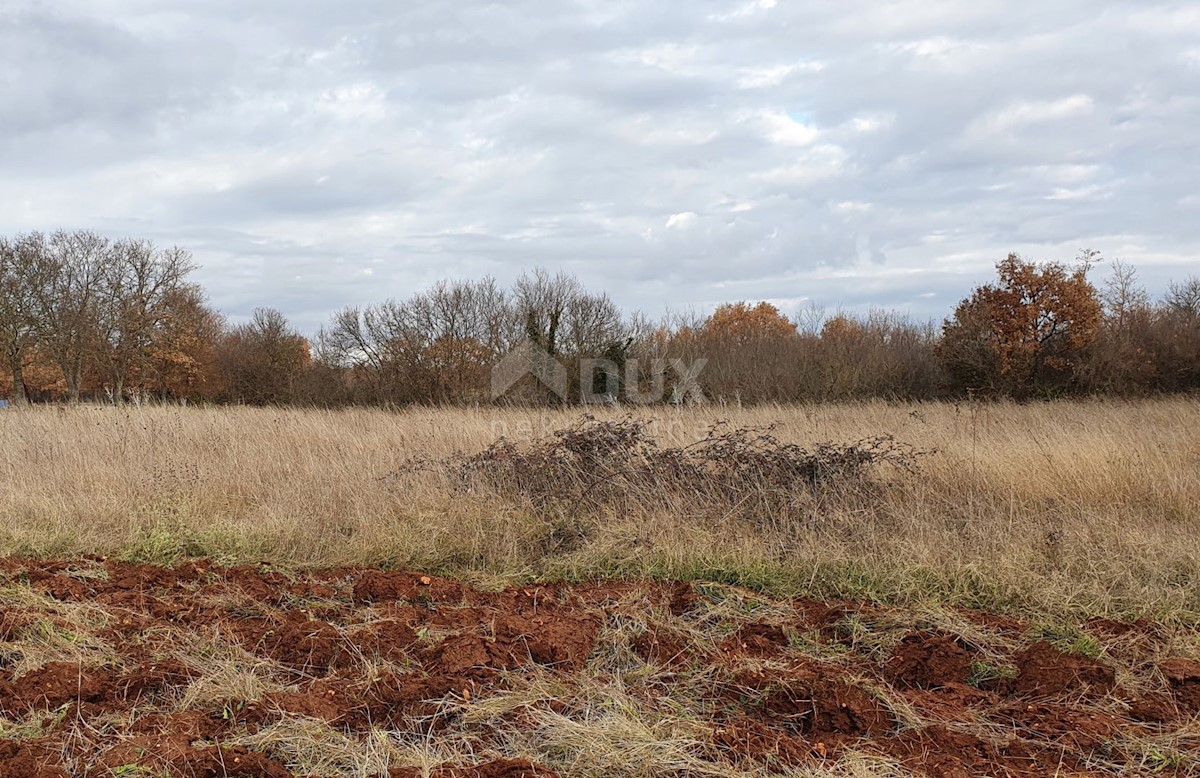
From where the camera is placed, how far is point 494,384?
82.0 feet

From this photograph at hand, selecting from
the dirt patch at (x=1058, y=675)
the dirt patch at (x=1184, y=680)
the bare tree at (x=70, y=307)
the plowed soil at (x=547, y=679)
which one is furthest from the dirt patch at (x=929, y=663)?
the bare tree at (x=70, y=307)

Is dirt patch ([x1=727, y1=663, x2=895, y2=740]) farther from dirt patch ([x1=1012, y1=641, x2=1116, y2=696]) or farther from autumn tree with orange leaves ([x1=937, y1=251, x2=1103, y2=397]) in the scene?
autumn tree with orange leaves ([x1=937, y1=251, x2=1103, y2=397])

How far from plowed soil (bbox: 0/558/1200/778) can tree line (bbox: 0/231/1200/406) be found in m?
17.8

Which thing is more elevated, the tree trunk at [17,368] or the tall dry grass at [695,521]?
the tree trunk at [17,368]

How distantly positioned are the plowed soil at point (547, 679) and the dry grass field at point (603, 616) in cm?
2

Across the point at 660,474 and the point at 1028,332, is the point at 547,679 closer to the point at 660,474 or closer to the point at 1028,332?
the point at 660,474

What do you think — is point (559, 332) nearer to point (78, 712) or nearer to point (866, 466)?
point (866, 466)

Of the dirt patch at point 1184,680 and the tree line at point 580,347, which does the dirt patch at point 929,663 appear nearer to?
the dirt patch at point 1184,680

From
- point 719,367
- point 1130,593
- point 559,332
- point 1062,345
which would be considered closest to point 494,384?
point 559,332

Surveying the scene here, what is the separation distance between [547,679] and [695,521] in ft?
10.4

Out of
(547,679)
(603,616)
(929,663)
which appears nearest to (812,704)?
(929,663)

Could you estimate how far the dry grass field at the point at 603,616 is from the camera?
325 centimetres

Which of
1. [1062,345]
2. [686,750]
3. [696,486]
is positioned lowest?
[686,750]

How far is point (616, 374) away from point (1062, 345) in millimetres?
13360
